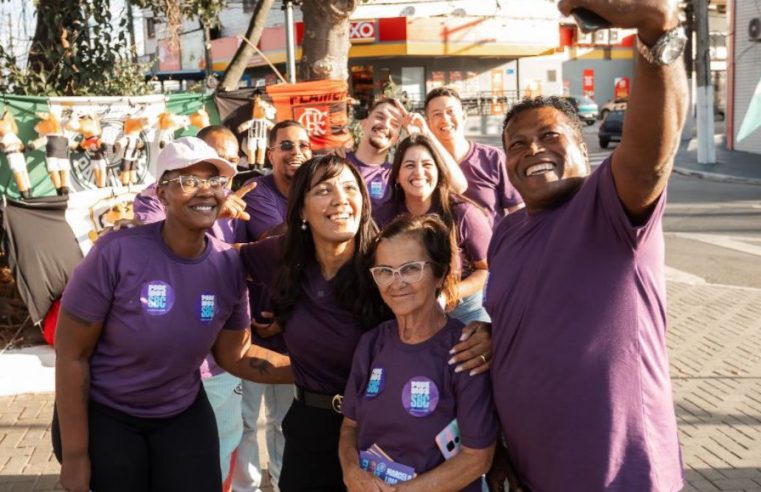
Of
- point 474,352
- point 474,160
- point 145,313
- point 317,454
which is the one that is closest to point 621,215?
point 474,352

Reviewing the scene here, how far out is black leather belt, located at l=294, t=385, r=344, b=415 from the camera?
297cm

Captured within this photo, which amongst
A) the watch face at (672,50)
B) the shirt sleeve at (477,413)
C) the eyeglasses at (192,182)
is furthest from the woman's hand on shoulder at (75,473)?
the watch face at (672,50)

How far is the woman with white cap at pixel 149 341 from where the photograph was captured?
2832 millimetres

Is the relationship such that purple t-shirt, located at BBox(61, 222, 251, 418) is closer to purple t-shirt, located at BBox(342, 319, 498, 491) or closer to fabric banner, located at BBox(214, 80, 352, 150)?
purple t-shirt, located at BBox(342, 319, 498, 491)

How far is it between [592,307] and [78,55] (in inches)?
325

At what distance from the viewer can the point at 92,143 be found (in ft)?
24.7

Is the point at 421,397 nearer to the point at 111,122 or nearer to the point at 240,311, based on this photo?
the point at 240,311

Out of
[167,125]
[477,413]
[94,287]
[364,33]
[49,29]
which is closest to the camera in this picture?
[477,413]

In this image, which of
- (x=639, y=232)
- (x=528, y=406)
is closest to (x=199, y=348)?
(x=528, y=406)

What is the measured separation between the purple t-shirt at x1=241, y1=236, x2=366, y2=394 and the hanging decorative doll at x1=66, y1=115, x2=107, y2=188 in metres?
5.14

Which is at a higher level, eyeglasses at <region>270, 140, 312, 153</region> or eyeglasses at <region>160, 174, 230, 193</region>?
eyeglasses at <region>270, 140, 312, 153</region>

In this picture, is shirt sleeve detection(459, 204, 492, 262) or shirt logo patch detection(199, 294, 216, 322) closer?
shirt logo patch detection(199, 294, 216, 322)

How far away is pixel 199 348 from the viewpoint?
3014mm

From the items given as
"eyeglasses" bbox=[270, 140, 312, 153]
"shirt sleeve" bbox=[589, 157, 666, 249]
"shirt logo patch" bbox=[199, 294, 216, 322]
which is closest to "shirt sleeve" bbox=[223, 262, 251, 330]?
"shirt logo patch" bbox=[199, 294, 216, 322]
